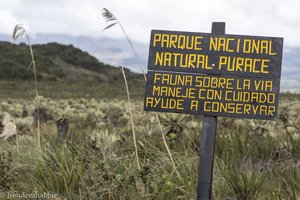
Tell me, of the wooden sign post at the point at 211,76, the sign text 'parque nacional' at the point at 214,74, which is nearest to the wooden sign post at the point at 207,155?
the wooden sign post at the point at 211,76

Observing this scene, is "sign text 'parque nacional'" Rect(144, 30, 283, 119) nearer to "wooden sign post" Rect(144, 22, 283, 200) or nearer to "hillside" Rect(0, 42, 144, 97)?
"wooden sign post" Rect(144, 22, 283, 200)

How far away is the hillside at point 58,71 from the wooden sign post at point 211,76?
40.5 m

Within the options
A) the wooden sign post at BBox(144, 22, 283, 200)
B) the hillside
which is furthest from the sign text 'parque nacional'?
the hillside

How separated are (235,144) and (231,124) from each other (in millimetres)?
4910

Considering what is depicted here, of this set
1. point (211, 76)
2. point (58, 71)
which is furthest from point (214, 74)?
point (58, 71)

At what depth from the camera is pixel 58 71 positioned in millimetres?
61812

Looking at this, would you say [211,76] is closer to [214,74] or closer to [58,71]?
[214,74]

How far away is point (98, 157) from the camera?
599cm

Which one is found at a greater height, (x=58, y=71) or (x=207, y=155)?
(x=58, y=71)

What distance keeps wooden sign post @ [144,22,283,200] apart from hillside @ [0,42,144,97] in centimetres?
4046

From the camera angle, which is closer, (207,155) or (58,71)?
(207,155)

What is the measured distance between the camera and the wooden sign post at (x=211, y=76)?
4.98 meters

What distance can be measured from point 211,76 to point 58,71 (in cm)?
5826

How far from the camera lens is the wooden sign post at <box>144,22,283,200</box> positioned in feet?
16.3
